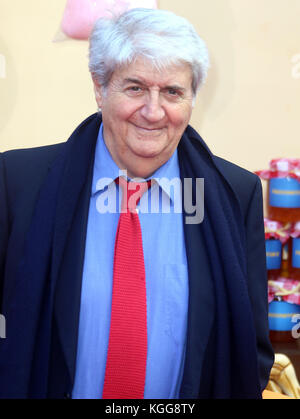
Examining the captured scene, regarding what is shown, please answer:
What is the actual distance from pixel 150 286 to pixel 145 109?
30 cm

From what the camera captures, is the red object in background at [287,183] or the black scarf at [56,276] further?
the red object in background at [287,183]

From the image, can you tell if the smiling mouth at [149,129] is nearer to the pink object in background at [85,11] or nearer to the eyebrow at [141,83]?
the eyebrow at [141,83]

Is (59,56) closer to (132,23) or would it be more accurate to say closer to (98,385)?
(132,23)

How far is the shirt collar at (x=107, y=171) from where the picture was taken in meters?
1.17

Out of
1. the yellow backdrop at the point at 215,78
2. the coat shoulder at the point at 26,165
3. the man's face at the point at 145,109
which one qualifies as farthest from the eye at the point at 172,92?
the yellow backdrop at the point at 215,78

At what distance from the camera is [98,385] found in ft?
3.59

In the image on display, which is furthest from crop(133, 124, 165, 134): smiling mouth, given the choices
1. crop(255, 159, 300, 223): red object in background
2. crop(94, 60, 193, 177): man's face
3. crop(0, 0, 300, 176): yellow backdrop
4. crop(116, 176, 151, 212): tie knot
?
crop(0, 0, 300, 176): yellow backdrop

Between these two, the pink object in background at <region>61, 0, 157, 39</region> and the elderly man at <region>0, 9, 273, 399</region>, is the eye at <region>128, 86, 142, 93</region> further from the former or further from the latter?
the pink object in background at <region>61, 0, 157, 39</region>

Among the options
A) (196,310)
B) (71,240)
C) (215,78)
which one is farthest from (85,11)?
(196,310)

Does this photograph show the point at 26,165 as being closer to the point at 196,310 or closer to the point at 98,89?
the point at 98,89

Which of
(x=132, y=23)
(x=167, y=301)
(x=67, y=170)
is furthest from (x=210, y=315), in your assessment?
(x=132, y=23)

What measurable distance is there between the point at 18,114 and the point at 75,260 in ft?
5.65

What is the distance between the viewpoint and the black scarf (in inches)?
43.1

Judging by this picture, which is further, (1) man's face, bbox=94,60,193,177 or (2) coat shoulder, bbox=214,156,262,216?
(2) coat shoulder, bbox=214,156,262,216
